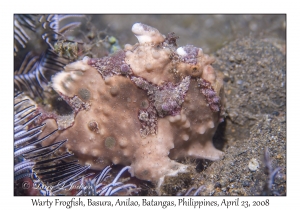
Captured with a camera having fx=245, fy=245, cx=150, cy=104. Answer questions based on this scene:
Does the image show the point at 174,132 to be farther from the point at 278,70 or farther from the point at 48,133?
the point at 278,70

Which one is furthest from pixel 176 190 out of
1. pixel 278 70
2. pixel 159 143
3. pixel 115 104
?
pixel 278 70

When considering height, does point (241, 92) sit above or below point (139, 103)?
above

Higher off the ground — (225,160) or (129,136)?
(129,136)

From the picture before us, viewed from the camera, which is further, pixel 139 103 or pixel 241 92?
pixel 241 92

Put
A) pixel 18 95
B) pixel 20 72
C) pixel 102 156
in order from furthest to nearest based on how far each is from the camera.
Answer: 1. pixel 20 72
2. pixel 18 95
3. pixel 102 156
